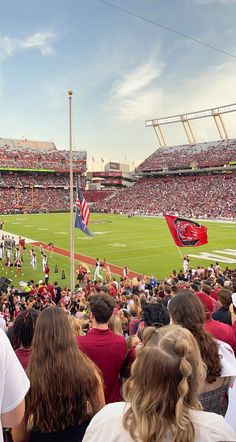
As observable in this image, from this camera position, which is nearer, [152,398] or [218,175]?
[152,398]

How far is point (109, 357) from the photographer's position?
144 inches

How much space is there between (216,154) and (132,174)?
32299 millimetres

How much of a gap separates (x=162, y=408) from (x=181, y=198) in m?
78.4

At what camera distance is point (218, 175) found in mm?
85250

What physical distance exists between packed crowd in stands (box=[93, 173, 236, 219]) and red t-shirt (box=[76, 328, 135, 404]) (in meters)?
60.5

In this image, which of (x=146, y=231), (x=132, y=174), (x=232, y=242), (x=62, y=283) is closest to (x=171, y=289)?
(x=62, y=283)

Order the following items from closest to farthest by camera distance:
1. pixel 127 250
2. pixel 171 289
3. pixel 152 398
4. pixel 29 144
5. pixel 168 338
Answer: pixel 152 398 < pixel 168 338 < pixel 171 289 < pixel 127 250 < pixel 29 144

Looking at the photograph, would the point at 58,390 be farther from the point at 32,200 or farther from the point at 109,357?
the point at 32,200

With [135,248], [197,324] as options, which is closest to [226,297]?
[197,324]

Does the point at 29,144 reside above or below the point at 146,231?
above

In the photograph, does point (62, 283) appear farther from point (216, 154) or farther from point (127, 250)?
point (216, 154)

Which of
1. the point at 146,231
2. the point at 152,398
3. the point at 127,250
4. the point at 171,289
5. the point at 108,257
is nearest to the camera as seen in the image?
the point at 152,398

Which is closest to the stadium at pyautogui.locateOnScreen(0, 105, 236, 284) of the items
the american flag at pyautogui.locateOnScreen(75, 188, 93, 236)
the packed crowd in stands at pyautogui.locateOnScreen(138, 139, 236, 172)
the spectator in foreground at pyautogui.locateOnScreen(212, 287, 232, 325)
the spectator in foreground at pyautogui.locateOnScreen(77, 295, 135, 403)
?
the packed crowd in stands at pyautogui.locateOnScreen(138, 139, 236, 172)

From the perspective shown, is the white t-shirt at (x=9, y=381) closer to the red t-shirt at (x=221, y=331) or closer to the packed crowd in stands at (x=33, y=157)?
the red t-shirt at (x=221, y=331)
